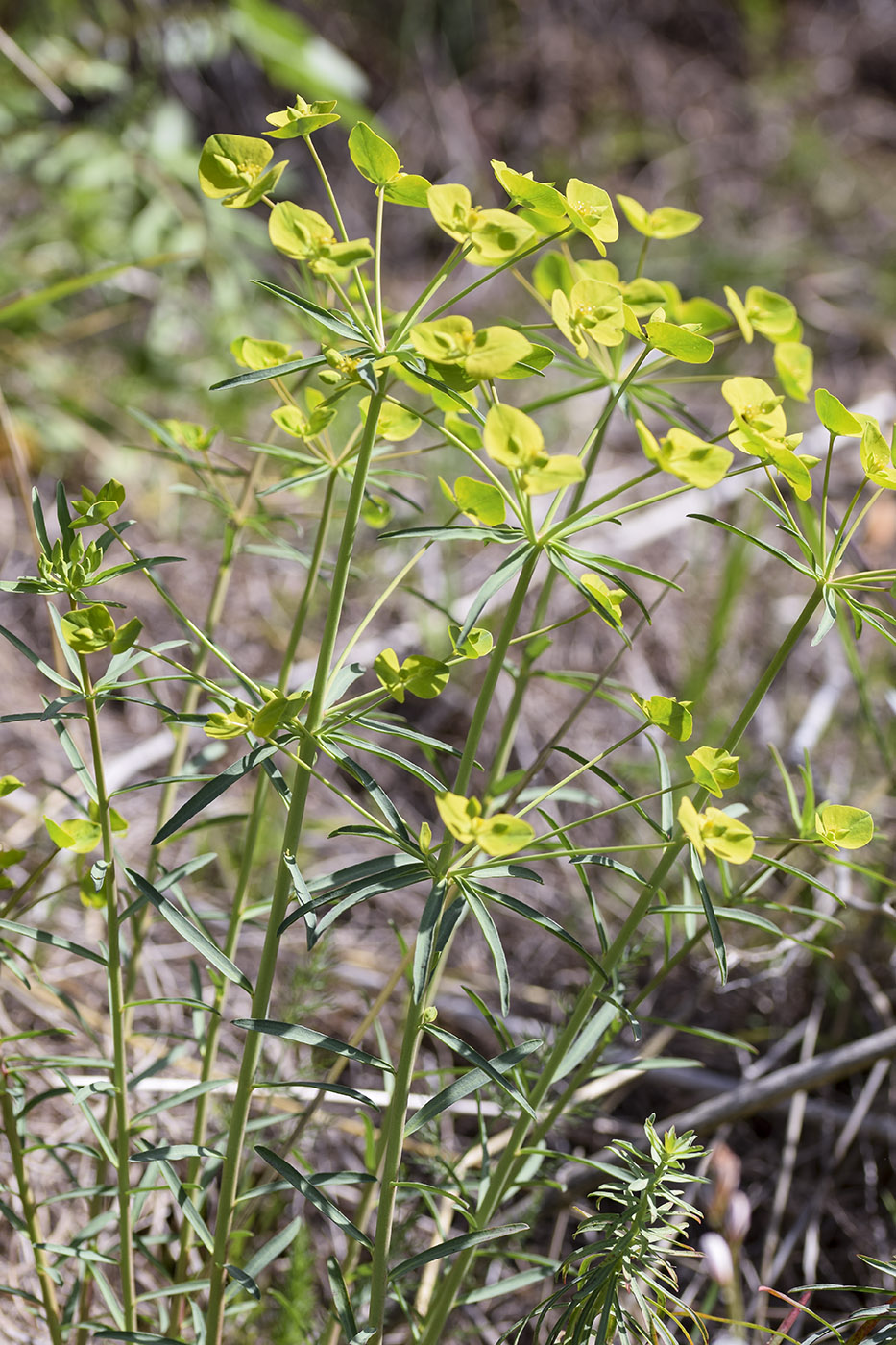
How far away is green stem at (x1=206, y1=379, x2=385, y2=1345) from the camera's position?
646 millimetres

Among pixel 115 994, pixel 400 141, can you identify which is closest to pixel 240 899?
pixel 115 994

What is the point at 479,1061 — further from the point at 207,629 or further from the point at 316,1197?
the point at 207,629

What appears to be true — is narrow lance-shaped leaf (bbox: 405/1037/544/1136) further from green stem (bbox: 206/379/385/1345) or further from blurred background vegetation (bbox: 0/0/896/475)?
blurred background vegetation (bbox: 0/0/896/475)

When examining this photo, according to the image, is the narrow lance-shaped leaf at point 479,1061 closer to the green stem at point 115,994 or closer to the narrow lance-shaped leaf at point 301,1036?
the narrow lance-shaped leaf at point 301,1036

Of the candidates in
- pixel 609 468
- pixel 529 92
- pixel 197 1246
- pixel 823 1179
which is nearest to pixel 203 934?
pixel 197 1246

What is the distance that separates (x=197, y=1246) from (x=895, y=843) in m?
1.06

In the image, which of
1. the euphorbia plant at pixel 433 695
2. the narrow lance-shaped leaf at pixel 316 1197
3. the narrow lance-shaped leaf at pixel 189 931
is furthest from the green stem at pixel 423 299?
the narrow lance-shaped leaf at pixel 316 1197

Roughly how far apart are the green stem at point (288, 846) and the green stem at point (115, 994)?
0.26 feet

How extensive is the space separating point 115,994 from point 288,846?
202mm

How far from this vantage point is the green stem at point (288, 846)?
25.4 inches

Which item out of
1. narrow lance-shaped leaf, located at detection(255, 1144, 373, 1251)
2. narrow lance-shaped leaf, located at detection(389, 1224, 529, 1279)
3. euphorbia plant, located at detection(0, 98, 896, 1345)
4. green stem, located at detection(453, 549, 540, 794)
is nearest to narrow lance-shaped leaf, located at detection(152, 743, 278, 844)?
euphorbia plant, located at detection(0, 98, 896, 1345)

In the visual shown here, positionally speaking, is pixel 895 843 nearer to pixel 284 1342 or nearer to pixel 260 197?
pixel 284 1342

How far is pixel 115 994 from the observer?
0.75m

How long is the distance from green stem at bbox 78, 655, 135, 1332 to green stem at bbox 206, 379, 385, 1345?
8cm
